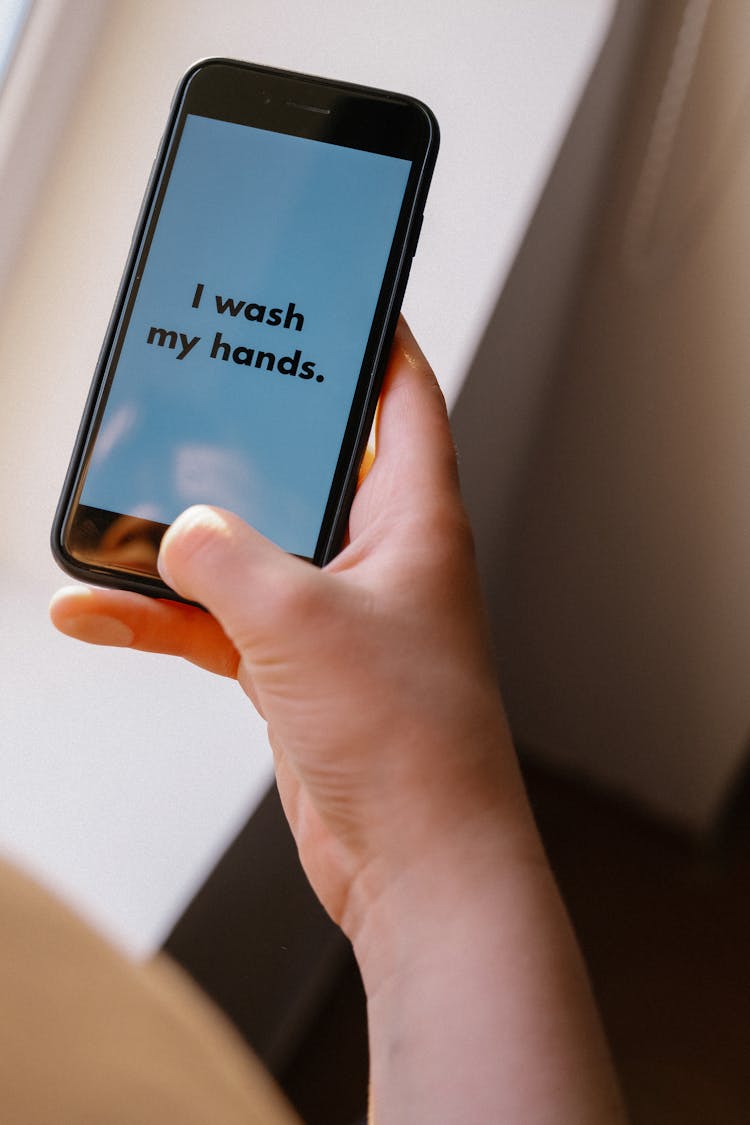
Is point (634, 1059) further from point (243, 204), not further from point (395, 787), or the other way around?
point (243, 204)

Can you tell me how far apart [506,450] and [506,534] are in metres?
0.15

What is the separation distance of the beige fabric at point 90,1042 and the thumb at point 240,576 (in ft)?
0.55

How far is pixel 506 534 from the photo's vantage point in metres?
0.96

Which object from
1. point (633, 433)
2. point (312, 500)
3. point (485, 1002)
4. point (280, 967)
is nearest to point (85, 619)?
point (312, 500)

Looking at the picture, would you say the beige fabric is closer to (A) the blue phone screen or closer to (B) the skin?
(B) the skin

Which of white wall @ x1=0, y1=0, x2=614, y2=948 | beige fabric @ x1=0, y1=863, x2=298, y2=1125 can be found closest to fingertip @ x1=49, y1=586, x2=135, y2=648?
white wall @ x1=0, y1=0, x2=614, y2=948

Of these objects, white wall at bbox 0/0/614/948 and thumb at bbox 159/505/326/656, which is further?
white wall at bbox 0/0/614/948

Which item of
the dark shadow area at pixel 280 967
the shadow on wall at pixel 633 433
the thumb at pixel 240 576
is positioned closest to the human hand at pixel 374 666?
the thumb at pixel 240 576

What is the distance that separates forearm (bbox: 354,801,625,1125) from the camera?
0.32m

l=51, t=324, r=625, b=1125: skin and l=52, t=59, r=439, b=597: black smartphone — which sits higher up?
l=52, t=59, r=439, b=597: black smartphone

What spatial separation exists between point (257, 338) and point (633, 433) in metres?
0.50

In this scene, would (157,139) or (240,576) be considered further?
(157,139)

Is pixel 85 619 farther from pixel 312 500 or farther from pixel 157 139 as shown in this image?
pixel 157 139

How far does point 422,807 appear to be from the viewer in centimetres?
36
